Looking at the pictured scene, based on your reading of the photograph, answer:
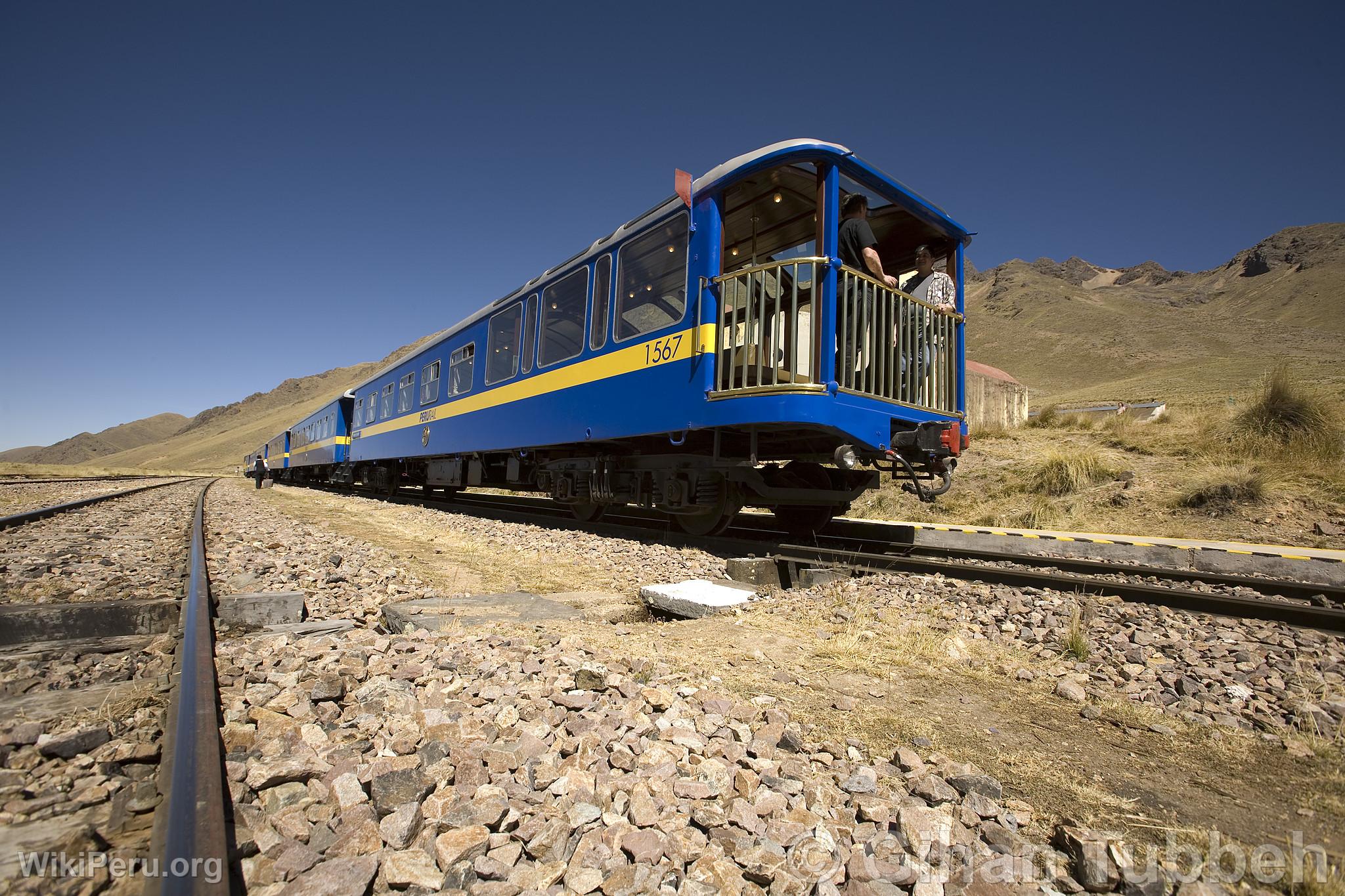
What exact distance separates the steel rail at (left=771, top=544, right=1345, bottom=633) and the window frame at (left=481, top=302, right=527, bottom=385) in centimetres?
548

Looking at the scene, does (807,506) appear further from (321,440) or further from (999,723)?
(321,440)

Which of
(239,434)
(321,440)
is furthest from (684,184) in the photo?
(239,434)

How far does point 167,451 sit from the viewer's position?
160m

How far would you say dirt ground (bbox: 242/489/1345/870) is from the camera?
1.77 metres

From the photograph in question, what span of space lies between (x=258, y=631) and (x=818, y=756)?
2.92m

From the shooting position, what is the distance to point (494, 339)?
1030cm

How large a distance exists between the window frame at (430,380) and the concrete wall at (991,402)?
1156 cm

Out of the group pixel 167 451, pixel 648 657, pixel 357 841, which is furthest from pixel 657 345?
pixel 167 451

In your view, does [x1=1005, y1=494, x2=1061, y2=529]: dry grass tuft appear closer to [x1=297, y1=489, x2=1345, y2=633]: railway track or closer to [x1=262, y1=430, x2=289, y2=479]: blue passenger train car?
[x1=297, y1=489, x2=1345, y2=633]: railway track

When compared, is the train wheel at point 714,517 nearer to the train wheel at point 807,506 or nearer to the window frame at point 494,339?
the train wheel at point 807,506

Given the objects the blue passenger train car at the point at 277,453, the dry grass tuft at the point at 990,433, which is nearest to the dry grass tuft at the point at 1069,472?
the dry grass tuft at the point at 990,433

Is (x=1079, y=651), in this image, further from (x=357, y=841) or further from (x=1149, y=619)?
(x=357, y=841)

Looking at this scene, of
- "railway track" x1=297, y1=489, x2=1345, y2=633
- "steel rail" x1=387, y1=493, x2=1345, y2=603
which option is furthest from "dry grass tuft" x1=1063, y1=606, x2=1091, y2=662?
"steel rail" x1=387, y1=493, x2=1345, y2=603

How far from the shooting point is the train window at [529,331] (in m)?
8.98
